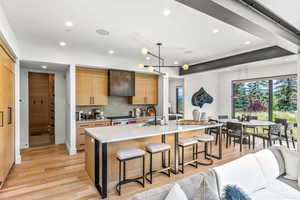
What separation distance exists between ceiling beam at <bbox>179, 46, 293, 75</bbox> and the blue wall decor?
133 centimetres

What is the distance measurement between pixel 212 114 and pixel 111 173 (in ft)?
18.8

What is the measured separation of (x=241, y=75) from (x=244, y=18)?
5204mm

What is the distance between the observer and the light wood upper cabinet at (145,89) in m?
5.57

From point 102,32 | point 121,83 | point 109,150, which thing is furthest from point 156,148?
point 121,83

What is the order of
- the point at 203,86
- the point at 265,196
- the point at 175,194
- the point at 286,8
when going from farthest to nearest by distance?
1. the point at 203,86
2. the point at 286,8
3. the point at 265,196
4. the point at 175,194

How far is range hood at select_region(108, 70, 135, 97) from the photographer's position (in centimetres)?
490

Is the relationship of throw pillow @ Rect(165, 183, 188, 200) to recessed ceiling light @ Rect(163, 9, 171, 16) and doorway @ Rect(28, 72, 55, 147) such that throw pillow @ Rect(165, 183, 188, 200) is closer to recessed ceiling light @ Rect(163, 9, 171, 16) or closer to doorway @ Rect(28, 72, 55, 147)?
recessed ceiling light @ Rect(163, 9, 171, 16)

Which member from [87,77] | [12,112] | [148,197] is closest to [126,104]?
[87,77]

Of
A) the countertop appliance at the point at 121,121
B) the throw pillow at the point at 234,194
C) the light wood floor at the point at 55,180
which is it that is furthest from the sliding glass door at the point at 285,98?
the throw pillow at the point at 234,194

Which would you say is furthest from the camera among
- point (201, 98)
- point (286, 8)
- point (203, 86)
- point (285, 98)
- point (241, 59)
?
point (203, 86)

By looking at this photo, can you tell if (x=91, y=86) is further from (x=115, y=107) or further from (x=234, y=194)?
(x=234, y=194)

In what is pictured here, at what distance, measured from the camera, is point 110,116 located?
532 centimetres

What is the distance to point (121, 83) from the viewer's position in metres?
5.03

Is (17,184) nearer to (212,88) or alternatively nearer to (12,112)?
(12,112)
